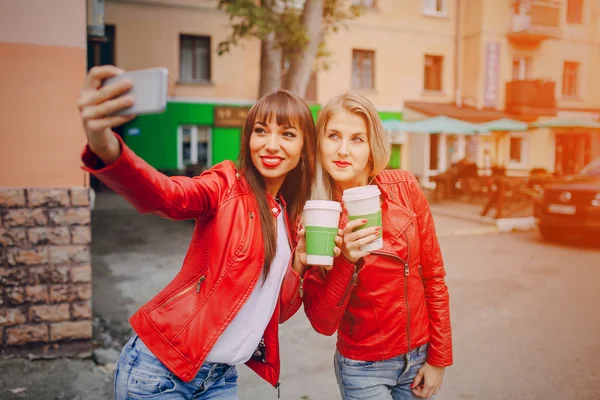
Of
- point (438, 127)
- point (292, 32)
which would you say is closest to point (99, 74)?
point (292, 32)

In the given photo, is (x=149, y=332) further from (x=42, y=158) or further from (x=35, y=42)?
(x=35, y=42)

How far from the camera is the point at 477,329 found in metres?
5.62

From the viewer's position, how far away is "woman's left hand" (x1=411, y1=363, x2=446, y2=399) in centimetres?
221

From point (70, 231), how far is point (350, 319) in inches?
121

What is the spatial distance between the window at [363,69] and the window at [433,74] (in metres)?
2.92

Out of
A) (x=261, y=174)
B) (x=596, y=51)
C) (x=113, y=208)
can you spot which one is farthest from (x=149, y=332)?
(x=596, y=51)

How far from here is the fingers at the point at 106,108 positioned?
4.16 ft

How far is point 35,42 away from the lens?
4.27 metres

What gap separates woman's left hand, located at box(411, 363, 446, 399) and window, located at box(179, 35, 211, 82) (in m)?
19.6

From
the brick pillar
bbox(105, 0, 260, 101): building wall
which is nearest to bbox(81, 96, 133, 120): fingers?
the brick pillar

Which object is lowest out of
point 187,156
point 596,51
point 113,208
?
point 113,208

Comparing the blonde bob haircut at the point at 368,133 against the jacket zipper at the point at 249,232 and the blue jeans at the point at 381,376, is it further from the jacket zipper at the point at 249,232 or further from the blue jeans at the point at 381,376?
the blue jeans at the point at 381,376

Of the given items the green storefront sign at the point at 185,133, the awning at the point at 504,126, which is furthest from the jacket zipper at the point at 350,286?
the green storefront sign at the point at 185,133

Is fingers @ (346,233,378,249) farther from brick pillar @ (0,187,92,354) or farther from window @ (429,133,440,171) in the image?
window @ (429,133,440,171)
